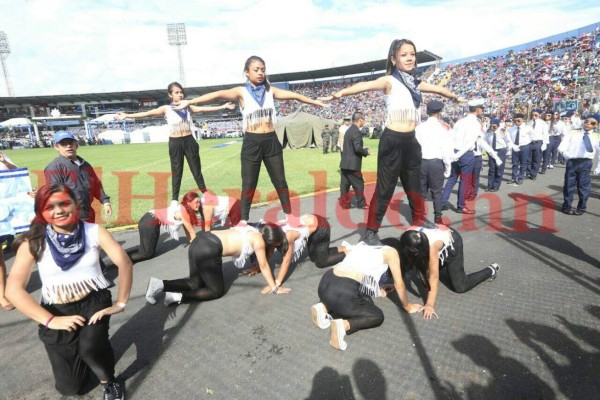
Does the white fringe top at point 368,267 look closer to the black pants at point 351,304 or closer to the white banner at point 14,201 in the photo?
the black pants at point 351,304

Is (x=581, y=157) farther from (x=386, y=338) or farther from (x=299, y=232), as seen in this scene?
(x=386, y=338)

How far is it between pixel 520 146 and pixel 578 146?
319 centimetres

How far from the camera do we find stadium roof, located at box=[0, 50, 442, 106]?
51031 millimetres

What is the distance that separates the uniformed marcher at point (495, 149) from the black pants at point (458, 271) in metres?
5.27

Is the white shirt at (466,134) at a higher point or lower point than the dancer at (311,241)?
higher

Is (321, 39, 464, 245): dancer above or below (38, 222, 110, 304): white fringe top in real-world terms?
above

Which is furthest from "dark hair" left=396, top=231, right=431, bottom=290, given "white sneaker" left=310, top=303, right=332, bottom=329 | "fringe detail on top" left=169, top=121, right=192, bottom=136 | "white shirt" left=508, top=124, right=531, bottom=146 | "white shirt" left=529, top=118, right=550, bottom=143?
"white shirt" left=529, top=118, right=550, bottom=143

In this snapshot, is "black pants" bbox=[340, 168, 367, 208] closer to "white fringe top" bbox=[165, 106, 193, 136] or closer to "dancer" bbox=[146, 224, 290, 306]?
"white fringe top" bbox=[165, 106, 193, 136]

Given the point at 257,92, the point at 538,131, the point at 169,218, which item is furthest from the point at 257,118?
the point at 538,131

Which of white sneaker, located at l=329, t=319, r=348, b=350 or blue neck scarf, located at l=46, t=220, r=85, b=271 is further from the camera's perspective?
white sneaker, located at l=329, t=319, r=348, b=350

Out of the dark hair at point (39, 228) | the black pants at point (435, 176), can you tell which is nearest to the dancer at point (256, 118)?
the dark hair at point (39, 228)

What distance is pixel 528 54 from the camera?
34344mm

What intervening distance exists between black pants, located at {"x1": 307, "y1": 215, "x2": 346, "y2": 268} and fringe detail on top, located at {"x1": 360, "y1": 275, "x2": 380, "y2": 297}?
1.17 metres

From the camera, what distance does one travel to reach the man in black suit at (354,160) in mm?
6574
